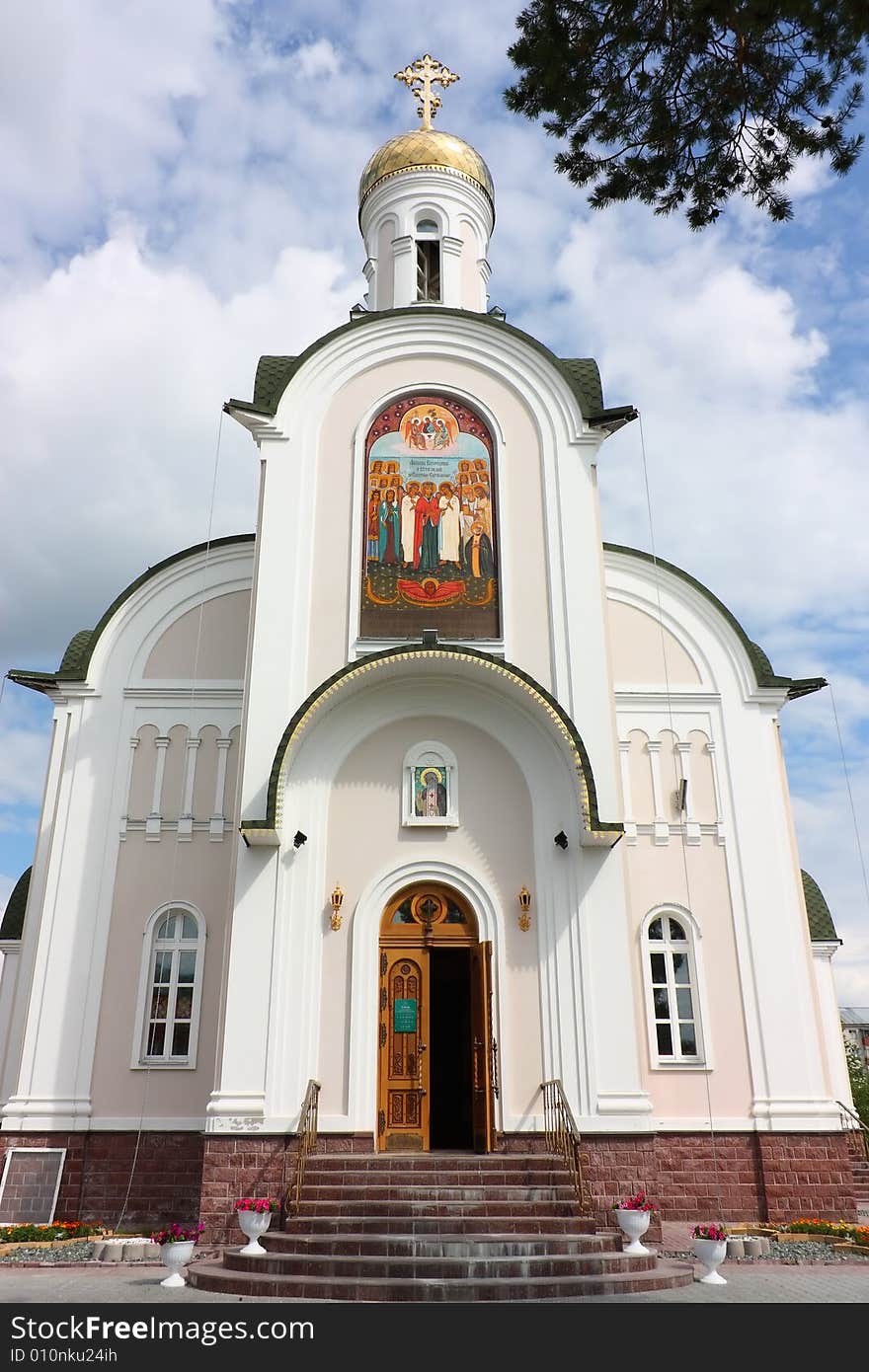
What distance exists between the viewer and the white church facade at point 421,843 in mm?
10898

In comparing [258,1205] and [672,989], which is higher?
[672,989]

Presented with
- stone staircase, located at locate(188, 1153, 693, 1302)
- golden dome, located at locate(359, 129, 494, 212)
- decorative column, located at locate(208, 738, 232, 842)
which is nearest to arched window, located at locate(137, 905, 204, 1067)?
decorative column, located at locate(208, 738, 232, 842)

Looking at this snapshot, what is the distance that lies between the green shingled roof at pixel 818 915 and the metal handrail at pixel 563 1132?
669cm

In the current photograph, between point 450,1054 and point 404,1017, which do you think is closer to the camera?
point 404,1017

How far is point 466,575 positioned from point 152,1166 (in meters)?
8.13

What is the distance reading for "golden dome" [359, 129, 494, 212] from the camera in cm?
1791

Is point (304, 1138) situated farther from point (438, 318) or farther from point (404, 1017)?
point (438, 318)

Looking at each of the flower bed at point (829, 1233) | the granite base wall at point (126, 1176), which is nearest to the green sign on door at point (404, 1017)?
the granite base wall at point (126, 1176)

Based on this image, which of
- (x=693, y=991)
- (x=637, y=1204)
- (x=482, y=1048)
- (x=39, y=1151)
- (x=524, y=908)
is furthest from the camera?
(x=693, y=991)

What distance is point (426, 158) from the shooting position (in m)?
17.9

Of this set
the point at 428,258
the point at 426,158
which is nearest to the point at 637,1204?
the point at 428,258

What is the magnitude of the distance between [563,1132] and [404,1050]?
2.02 m

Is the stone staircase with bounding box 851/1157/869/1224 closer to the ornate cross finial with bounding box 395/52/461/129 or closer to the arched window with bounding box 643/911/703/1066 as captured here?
the arched window with bounding box 643/911/703/1066

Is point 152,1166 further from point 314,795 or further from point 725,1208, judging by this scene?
point 725,1208
